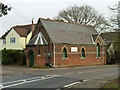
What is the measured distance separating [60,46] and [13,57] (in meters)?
9.72

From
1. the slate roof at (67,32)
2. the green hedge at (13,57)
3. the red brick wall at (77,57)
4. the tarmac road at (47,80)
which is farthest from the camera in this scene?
the green hedge at (13,57)

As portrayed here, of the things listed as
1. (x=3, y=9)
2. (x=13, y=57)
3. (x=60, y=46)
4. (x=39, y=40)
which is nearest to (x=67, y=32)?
(x=60, y=46)

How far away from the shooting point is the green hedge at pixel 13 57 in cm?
3396

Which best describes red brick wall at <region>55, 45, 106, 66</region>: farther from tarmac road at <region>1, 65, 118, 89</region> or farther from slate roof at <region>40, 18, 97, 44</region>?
tarmac road at <region>1, 65, 118, 89</region>

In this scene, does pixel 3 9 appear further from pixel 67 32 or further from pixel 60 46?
pixel 67 32

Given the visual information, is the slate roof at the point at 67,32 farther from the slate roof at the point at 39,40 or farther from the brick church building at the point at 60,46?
the slate roof at the point at 39,40

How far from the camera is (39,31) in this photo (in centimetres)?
3219

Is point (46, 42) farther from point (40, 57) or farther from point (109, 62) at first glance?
point (109, 62)

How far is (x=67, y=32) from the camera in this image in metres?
33.8

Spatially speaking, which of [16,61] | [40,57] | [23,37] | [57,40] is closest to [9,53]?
[16,61]

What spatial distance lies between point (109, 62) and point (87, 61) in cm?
761

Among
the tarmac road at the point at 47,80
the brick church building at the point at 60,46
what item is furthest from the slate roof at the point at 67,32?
the tarmac road at the point at 47,80

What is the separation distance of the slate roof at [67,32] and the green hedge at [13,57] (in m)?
6.90

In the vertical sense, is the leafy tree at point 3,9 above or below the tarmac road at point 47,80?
above
